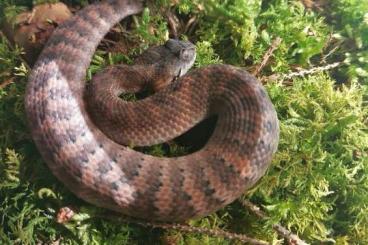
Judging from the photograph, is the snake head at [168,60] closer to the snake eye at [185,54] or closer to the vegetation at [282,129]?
the snake eye at [185,54]

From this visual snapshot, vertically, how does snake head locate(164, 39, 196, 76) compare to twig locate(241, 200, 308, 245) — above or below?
above

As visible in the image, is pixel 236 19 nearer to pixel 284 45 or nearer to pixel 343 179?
pixel 284 45

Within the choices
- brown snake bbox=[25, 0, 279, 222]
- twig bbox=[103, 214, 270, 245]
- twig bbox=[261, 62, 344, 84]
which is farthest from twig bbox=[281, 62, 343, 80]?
twig bbox=[103, 214, 270, 245]

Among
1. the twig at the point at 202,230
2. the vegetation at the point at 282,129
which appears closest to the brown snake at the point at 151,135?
the twig at the point at 202,230

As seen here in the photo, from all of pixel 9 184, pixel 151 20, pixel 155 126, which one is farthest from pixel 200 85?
pixel 9 184

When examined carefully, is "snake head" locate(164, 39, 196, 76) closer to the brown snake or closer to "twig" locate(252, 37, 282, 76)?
the brown snake

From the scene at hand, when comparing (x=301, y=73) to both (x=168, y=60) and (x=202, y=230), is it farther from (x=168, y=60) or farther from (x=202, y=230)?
(x=202, y=230)
